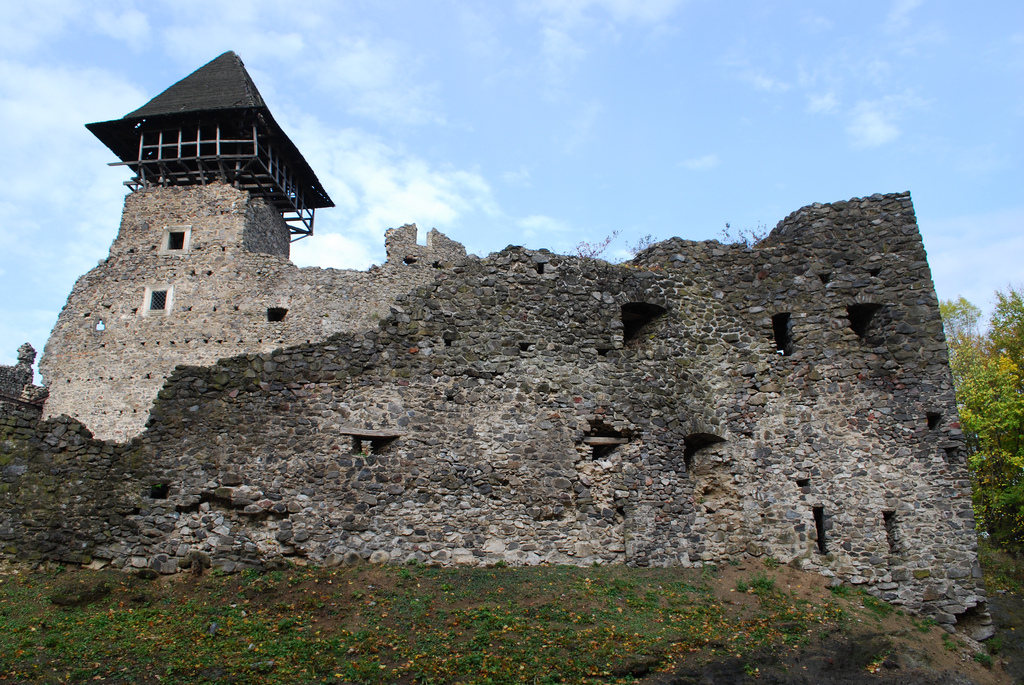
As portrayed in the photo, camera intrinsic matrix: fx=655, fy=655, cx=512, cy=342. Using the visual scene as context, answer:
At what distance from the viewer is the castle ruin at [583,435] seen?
9.45m

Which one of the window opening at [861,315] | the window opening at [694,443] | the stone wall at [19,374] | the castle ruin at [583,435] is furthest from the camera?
the stone wall at [19,374]

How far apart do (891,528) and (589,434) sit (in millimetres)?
5411

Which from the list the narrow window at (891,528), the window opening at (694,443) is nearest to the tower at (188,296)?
the window opening at (694,443)

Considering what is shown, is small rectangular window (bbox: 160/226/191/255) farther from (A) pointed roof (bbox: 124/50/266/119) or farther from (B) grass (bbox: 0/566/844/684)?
(B) grass (bbox: 0/566/844/684)

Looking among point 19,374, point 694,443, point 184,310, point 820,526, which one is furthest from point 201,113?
point 820,526

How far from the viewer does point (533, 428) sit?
36.1ft

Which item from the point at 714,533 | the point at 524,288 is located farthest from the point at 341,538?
the point at 714,533

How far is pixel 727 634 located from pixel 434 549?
429 centimetres

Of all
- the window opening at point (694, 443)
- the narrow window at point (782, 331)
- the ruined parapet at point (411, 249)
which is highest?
the ruined parapet at point (411, 249)

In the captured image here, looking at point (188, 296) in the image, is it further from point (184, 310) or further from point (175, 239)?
point (175, 239)

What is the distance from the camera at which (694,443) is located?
40.3ft

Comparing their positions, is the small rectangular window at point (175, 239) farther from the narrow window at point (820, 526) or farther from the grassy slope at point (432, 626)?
the narrow window at point (820, 526)

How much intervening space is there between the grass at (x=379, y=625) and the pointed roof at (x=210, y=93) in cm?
2129

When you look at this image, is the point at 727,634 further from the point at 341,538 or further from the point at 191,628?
the point at 191,628
